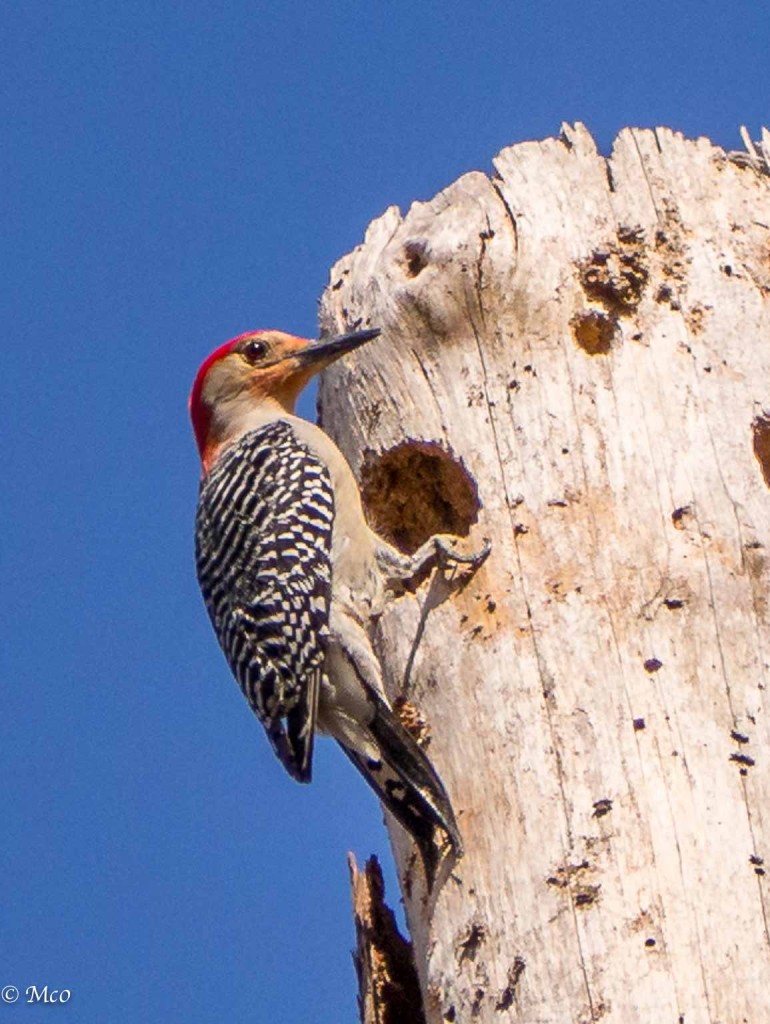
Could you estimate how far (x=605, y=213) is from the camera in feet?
16.9

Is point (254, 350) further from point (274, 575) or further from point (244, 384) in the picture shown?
point (274, 575)

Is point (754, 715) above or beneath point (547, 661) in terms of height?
beneath

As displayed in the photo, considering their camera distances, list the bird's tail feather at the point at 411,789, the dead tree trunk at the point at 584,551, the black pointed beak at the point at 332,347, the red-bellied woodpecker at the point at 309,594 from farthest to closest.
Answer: the black pointed beak at the point at 332,347
the red-bellied woodpecker at the point at 309,594
the bird's tail feather at the point at 411,789
the dead tree trunk at the point at 584,551

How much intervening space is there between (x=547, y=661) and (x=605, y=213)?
1.55 m

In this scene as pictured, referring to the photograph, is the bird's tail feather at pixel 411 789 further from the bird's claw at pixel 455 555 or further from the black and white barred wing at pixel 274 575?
the bird's claw at pixel 455 555

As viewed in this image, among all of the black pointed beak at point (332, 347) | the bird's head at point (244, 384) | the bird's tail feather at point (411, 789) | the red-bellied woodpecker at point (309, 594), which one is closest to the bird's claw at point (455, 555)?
the red-bellied woodpecker at point (309, 594)

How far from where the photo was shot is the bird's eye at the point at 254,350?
6285mm

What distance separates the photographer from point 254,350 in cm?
631

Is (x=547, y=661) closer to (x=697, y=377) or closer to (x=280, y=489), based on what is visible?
(x=697, y=377)

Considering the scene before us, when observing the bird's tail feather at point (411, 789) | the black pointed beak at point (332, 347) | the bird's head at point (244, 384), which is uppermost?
the bird's head at point (244, 384)

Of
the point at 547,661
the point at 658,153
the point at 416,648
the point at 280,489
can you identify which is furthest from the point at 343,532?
the point at 658,153

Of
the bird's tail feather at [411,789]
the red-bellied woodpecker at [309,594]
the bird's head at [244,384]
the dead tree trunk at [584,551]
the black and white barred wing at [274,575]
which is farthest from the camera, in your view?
the bird's head at [244,384]

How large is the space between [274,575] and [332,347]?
0.79 meters

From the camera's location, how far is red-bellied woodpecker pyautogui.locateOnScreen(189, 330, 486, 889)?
470cm
